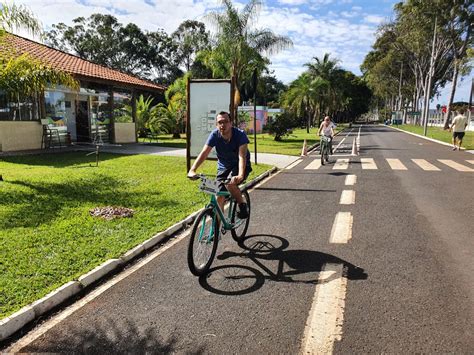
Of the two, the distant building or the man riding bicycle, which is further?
the distant building

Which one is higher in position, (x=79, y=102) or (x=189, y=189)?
(x=79, y=102)

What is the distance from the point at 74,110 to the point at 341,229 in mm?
16876

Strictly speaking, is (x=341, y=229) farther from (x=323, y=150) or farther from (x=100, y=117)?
(x=100, y=117)

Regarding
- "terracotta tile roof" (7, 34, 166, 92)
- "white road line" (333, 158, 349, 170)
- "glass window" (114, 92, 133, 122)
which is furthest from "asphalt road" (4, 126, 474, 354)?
"glass window" (114, 92, 133, 122)

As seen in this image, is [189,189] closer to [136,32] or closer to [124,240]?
[124,240]

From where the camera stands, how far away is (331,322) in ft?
10.9

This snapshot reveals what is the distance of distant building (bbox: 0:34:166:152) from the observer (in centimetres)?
1520

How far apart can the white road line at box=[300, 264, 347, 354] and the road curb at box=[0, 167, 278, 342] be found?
2.34 m

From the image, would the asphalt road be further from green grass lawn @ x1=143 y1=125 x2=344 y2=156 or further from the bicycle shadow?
green grass lawn @ x1=143 y1=125 x2=344 y2=156

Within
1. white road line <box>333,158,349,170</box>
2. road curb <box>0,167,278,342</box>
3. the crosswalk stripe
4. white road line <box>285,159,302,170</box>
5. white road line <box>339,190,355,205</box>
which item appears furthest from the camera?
white road line <box>285,159,302,170</box>

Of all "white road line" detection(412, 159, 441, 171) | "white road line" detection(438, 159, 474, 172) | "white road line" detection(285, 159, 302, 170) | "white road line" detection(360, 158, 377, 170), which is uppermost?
"white road line" detection(438, 159, 474, 172)

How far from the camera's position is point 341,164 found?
46.9ft

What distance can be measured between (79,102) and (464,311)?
19.4 m

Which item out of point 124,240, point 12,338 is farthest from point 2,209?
point 12,338
